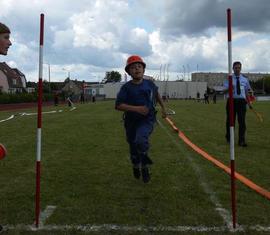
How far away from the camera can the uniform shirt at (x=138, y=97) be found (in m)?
7.10

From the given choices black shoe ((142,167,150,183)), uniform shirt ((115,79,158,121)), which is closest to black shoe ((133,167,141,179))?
black shoe ((142,167,150,183))

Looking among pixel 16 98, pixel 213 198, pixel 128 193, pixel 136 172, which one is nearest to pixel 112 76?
pixel 16 98

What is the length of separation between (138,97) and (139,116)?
28cm

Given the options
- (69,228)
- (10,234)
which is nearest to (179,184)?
(69,228)

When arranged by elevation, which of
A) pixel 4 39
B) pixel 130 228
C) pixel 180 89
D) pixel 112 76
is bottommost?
pixel 130 228

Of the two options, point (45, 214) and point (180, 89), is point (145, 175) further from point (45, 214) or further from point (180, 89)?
point (180, 89)

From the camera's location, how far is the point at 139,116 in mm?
7145

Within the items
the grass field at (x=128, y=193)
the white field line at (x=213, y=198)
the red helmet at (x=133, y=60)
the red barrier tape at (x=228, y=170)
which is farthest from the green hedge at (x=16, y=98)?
the red helmet at (x=133, y=60)

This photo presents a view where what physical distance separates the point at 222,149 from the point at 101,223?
6.58 meters

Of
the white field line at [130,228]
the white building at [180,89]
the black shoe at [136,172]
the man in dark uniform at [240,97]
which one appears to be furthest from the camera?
the white building at [180,89]

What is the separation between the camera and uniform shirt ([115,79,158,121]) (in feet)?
23.3

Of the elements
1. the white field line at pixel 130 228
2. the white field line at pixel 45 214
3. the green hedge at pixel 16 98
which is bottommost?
the white field line at pixel 130 228

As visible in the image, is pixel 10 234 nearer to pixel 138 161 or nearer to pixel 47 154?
pixel 138 161

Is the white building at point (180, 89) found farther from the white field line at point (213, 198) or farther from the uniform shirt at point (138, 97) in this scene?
the uniform shirt at point (138, 97)
